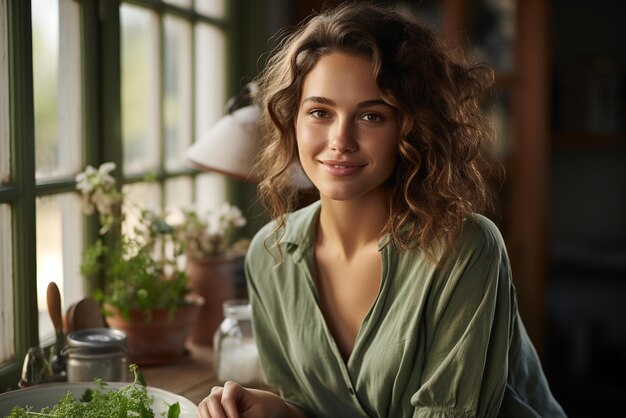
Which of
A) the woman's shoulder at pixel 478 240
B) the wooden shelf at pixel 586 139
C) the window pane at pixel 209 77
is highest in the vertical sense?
the window pane at pixel 209 77

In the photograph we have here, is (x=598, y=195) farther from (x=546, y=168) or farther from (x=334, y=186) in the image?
(x=334, y=186)

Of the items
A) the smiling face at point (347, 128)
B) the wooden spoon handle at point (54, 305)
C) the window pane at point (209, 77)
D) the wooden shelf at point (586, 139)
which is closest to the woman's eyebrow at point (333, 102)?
the smiling face at point (347, 128)

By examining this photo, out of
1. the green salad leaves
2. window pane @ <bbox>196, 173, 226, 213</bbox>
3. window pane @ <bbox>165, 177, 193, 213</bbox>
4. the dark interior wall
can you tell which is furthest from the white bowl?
the dark interior wall

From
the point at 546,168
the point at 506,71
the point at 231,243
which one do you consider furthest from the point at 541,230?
the point at 231,243

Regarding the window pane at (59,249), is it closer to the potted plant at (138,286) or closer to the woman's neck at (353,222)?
the potted plant at (138,286)

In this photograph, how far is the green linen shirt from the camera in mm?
1464

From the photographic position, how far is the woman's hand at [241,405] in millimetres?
1424

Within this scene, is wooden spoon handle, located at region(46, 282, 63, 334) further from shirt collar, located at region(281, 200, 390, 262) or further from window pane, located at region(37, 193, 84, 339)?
shirt collar, located at region(281, 200, 390, 262)

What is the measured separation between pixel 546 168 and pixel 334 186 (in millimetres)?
2243

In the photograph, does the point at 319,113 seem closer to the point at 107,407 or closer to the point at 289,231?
the point at 289,231

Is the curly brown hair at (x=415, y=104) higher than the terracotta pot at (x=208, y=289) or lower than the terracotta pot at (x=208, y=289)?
higher

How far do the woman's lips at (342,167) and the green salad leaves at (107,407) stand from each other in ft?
1.49

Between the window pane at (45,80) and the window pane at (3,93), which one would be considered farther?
the window pane at (45,80)

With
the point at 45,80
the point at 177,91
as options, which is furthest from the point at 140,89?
the point at 45,80
